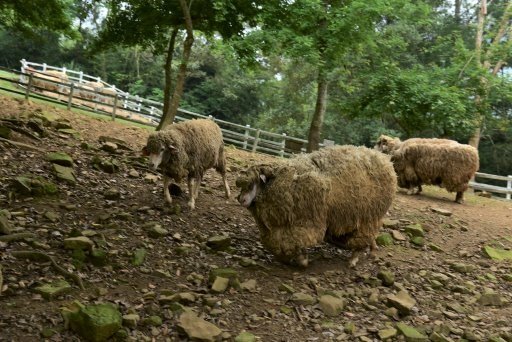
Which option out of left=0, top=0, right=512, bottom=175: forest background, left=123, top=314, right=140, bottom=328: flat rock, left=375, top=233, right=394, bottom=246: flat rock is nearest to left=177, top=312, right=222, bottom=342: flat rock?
left=123, top=314, right=140, bottom=328: flat rock

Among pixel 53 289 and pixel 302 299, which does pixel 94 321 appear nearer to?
pixel 53 289

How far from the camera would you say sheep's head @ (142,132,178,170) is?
25.4 ft

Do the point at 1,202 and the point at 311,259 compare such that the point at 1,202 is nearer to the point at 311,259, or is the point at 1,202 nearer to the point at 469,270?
the point at 311,259

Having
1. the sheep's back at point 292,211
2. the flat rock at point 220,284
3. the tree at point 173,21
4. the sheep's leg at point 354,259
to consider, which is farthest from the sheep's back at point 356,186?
the tree at point 173,21

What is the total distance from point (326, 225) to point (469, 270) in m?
3.23

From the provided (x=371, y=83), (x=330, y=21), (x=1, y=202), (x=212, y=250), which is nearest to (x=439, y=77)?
(x=371, y=83)

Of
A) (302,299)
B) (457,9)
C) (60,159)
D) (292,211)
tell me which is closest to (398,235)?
(292,211)

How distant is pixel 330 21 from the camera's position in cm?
1262

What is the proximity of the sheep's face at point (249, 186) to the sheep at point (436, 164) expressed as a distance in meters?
8.32

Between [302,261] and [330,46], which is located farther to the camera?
[330,46]

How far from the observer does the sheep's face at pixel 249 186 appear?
621cm

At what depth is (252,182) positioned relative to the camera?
6258mm

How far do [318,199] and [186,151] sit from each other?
3.10 metres

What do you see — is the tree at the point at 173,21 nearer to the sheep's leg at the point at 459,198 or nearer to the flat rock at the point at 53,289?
the flat rock at the point at 53,289
